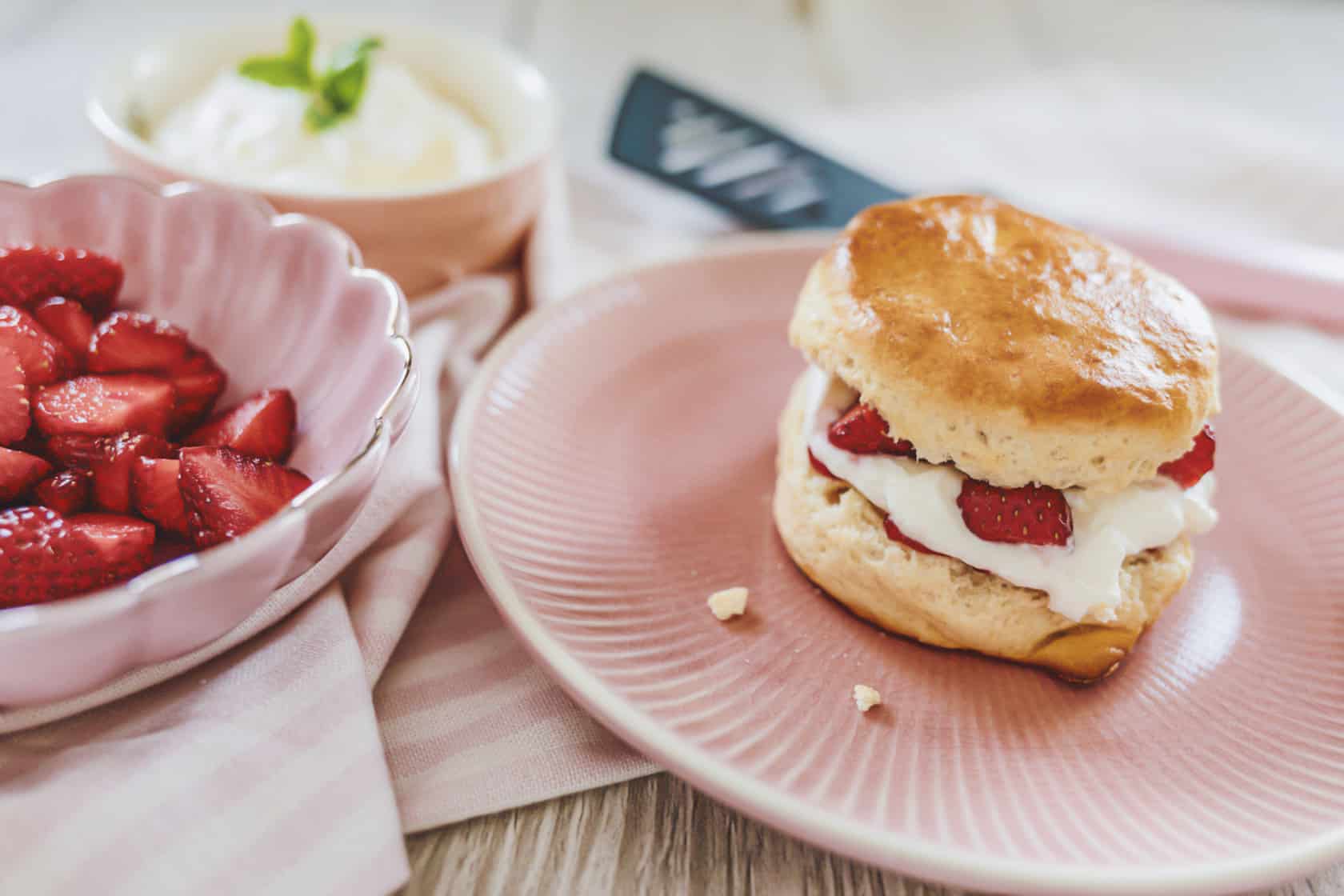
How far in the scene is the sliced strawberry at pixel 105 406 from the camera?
1.41 m

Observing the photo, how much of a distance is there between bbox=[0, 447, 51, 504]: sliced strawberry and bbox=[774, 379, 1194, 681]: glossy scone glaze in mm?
1022

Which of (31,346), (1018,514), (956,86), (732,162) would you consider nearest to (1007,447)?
(1018,514)

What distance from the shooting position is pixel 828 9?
3.92 metres

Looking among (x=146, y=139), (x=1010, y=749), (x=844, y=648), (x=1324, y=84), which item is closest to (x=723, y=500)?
(x=844, y=648)

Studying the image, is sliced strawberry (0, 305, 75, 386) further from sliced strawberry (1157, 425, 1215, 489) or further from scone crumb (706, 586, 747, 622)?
sliced strawberry (1157, 425, 1215, 489)

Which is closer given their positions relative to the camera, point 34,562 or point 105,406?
point 34,562

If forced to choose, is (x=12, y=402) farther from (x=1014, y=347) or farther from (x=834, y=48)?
(x=834, y=48)

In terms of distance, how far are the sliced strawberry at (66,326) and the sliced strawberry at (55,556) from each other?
1.18 ft

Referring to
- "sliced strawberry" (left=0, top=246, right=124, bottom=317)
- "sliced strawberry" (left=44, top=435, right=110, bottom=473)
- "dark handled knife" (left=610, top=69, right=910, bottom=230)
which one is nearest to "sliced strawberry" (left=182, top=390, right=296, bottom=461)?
"sliced strawberry" (left=44, top=435, right=110, bottom=473)

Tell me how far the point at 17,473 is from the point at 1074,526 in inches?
53.4

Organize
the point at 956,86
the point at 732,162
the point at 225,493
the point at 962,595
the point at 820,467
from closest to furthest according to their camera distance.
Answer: the point at 225,493
the point at 962,595
the point at 820,467
the point at 732,162
the point at 956,86

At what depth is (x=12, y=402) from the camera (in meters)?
1.38

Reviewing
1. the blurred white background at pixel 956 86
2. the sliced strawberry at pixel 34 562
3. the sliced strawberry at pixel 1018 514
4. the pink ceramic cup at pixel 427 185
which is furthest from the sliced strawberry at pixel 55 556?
the blurred white background at pixel 956 86

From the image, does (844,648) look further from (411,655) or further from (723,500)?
(411,655)
